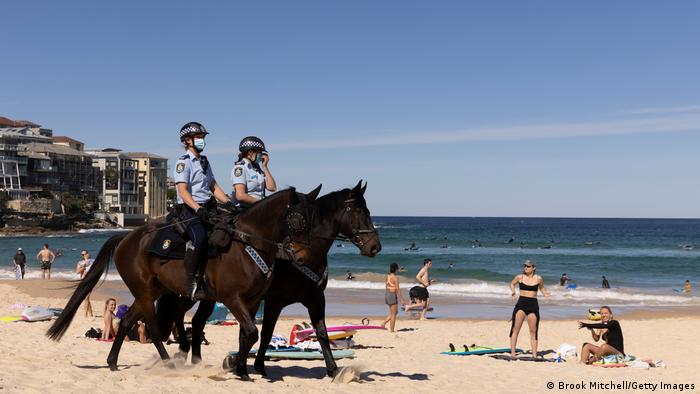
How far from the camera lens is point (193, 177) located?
395 inches

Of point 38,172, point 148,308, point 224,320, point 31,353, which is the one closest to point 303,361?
point 148,308

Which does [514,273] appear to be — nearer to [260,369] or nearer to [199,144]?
[260,369]

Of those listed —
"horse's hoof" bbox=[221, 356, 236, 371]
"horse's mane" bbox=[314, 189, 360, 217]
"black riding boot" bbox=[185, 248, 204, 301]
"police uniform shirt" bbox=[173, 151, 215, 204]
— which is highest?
"police uniform shirt" bbox=[173, 151, 215, 204]

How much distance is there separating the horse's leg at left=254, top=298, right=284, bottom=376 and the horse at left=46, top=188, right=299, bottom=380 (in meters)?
0.66

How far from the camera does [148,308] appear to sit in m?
10.4

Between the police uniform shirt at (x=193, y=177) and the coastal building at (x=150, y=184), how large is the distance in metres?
164

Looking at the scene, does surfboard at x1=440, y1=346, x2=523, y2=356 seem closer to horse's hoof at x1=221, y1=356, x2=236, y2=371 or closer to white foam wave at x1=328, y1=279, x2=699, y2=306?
horse's hoof at x1=221, y1=356, x2=236, y2=371

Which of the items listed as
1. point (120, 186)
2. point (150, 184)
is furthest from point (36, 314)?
point (150, 184)

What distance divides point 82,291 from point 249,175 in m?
2.92

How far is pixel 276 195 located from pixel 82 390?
127 inches

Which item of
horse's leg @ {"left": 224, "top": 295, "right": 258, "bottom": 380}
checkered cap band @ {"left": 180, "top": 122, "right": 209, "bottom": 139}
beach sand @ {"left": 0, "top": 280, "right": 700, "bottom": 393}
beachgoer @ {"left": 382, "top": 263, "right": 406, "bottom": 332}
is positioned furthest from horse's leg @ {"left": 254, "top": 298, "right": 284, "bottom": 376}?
beachgoer @ {"left": 382, "top": 263, "right": 406, "bottom": 332}

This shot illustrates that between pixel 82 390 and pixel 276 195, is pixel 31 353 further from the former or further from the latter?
pixel 276 195

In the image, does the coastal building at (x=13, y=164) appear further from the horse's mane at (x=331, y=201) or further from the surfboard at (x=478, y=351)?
the horse's mane at (x=331, y=201)

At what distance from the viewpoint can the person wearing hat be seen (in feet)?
33.9
